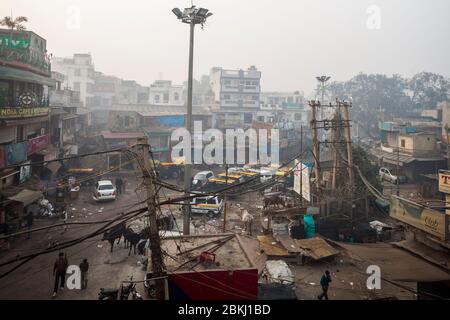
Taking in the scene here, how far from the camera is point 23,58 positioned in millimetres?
22484

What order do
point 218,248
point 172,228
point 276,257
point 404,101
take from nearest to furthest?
point 218,248 → point 276,257 → point 172,228 → point 404,101

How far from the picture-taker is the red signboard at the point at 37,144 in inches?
861

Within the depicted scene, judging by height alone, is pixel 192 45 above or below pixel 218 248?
above

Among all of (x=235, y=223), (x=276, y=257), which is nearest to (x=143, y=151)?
(x=276, y=257)

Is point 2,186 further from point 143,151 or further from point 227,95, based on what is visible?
point 227,95

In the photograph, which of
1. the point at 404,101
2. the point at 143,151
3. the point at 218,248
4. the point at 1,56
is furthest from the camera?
Answer: the point at 404,101

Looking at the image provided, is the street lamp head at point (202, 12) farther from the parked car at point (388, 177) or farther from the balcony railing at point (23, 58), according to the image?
the parked car at point (388, 177)

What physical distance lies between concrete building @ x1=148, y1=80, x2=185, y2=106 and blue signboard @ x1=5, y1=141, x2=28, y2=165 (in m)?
46.3

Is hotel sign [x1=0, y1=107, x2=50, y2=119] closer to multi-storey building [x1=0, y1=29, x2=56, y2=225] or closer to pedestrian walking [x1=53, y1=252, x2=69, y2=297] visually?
multi-storey building [x1=0, y1=29, x2=56, y2=225]

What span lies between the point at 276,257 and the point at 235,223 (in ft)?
18.4

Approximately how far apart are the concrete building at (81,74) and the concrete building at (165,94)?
1066cm

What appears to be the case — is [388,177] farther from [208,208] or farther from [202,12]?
[202,12]

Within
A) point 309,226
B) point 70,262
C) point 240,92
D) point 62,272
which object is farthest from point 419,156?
point 62,272
